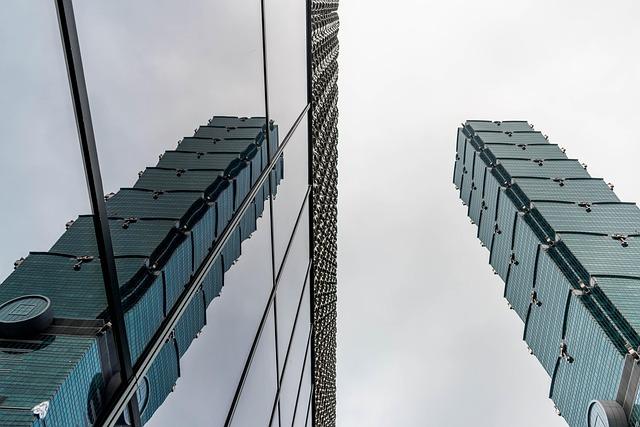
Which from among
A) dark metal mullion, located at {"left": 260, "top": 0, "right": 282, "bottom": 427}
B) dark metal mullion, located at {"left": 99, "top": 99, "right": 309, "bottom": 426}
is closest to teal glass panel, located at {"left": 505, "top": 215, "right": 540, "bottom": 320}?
dark metal mullion, located at {"left": 260, "top": 0, "right": 282, "bottom": 427}

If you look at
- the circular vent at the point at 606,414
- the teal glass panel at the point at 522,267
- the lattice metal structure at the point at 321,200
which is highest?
the lattice metal structure at the point at 321,200

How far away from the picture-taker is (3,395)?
4.32 metres

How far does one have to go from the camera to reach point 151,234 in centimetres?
672

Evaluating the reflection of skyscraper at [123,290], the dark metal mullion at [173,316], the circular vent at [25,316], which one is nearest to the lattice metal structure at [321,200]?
the dark metal mullion at [173,316]

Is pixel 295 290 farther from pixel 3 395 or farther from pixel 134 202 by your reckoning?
pixel 3 395

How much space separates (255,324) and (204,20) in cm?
641

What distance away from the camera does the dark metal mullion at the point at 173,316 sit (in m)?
5.60

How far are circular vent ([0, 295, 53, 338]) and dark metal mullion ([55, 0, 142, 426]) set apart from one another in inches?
30.5

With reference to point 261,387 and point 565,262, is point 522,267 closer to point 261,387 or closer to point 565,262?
point 565,262

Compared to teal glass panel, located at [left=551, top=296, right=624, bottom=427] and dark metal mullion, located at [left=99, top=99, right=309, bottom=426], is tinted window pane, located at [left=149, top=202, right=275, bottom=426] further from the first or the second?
teal glass panel, located at [left=551, top=296, right=624, bottom=427]

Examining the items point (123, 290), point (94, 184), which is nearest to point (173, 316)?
point (123, 290)

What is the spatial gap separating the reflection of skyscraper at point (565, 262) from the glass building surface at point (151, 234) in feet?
290

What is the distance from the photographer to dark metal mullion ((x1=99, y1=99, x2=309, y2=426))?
5.60 metres

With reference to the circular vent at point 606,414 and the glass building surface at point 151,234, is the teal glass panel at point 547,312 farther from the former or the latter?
the glass building surface at point 151,234
